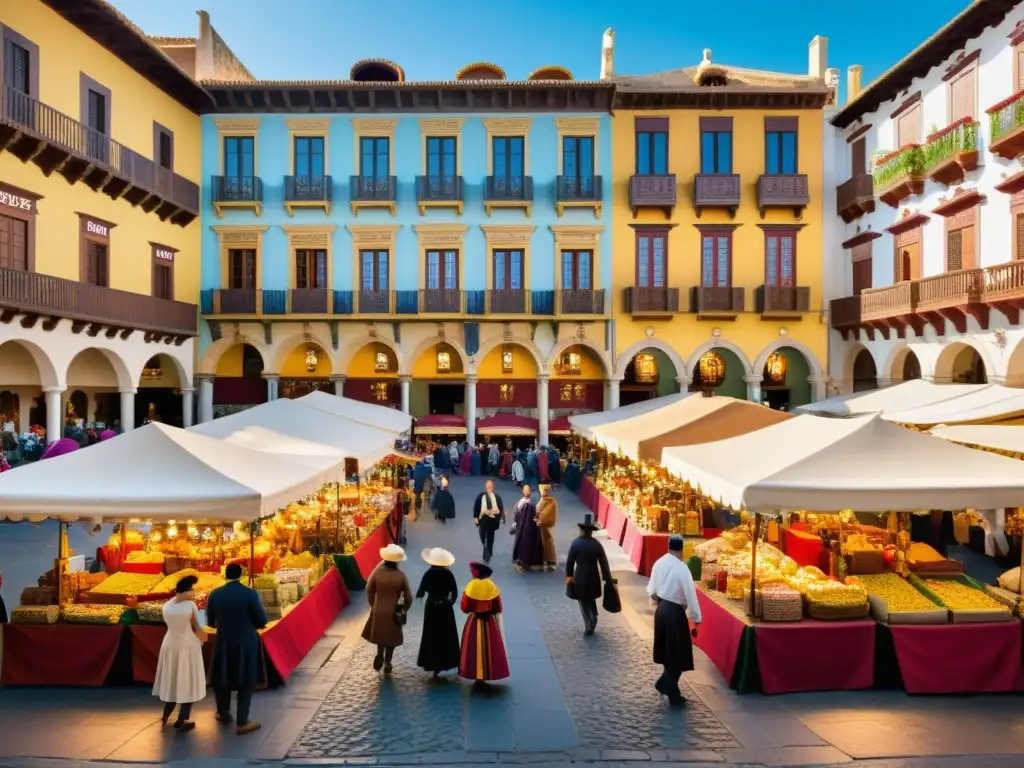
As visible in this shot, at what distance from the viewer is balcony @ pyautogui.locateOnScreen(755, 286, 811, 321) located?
27875 mm

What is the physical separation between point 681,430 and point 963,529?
5880 millimetres

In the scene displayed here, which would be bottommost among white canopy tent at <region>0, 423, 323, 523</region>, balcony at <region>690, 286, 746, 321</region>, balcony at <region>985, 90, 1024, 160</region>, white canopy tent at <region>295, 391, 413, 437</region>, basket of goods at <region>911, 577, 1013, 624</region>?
basket of goods at <region>911, 577, 1013, 624</region>

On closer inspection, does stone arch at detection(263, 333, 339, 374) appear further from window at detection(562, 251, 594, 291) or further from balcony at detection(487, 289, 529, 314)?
window at detection(562, 251, 594, 291)

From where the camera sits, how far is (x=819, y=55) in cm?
2933

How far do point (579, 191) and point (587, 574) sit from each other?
20844 millimetres

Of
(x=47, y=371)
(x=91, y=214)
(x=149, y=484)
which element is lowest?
(x=149, y=484)

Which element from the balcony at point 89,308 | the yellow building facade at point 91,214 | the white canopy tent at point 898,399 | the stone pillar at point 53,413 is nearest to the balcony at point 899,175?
the white canopy tent at point 898,399

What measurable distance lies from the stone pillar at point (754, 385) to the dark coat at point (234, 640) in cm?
2396

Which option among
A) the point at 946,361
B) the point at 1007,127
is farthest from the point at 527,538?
the point at 946,361

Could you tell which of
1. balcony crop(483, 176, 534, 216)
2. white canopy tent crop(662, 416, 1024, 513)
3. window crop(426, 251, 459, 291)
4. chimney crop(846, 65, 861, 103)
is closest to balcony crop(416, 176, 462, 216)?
balcony crop(483, 176, 534, 216)

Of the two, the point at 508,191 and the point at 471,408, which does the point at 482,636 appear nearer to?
the point at 471,408

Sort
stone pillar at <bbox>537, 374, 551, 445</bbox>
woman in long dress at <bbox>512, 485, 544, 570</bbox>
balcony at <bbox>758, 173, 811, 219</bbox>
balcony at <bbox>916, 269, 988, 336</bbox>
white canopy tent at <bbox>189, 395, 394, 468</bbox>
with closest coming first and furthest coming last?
white canopy tent at <bbox>189, 395, 394, 468</bbox> → woman in long dress at <bbox>512, 485, 544, 570</bbox> → balcony at <bbox>916, 269, 988, 336</bbox> → balcony at <bbox>758, 173, 811, 219</bbox> → stone pillar at <bbox>537, 374, 551, 445</bbox>

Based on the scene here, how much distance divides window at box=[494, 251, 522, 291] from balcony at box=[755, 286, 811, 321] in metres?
8.67

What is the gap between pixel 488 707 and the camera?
754cm
